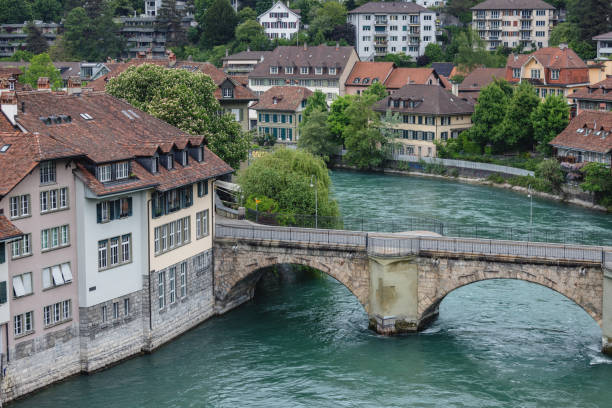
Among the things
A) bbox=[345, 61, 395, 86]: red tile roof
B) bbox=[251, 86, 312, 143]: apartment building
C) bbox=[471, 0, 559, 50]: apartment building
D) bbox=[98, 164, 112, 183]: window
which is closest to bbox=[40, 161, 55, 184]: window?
bbox=[98, 164, 112, 183]: window

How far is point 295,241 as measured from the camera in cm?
5959

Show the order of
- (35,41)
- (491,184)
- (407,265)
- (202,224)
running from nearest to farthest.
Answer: (407,265) < (202,224) < (491,184) < (35,41)

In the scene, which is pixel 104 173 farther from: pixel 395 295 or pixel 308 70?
pixel 308 70

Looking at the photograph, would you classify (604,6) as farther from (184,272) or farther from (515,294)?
(184,272)

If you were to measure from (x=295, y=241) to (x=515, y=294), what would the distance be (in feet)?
48.5

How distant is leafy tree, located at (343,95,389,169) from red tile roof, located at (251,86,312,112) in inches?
542

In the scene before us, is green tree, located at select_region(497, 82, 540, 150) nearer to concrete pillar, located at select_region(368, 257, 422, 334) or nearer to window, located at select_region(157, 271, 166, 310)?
concrete pillar, located at select_region(368, 257, 422, 334)

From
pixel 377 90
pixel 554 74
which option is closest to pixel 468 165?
pixel 377 90

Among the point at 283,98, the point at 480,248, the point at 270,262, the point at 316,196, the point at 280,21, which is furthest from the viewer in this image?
the point at 280,21

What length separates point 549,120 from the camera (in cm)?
11312

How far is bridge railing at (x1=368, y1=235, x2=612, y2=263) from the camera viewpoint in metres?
54.2

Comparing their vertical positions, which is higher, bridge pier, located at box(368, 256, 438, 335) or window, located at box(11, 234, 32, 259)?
window, located at box(11, 234, 32, 259)

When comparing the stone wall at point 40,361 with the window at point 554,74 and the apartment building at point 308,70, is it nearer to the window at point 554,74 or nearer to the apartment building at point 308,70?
the window at point 554,74

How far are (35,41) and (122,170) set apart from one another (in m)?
150
